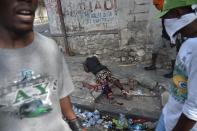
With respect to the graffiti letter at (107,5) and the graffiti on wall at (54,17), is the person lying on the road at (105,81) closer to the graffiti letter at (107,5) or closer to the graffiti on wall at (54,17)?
the graffiti letter at (107,5)

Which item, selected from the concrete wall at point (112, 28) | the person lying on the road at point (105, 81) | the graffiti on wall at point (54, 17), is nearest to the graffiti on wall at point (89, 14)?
the concrete wall at point (112, 28)

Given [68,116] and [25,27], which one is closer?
[25,27]

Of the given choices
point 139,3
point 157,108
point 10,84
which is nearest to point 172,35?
point 10,84

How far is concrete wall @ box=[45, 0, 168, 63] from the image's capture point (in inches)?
308

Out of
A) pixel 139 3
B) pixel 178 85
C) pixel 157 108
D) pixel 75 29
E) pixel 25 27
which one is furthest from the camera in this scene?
pixel 75 29

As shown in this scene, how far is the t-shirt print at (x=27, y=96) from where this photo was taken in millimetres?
2043

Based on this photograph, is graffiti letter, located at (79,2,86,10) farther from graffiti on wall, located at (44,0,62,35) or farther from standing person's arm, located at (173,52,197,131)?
standing person's arm, located at (173,52,197,131)

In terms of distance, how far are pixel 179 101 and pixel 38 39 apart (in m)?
1.05

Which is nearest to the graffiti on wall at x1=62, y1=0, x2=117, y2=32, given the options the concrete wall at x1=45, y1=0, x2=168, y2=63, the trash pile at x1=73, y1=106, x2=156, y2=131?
the concrete wall at x1=45, y1=0, x2=168, y2=63

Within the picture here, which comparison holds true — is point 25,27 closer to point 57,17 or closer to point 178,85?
point 178,85

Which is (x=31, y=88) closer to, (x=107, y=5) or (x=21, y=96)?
(x=21, y=96)

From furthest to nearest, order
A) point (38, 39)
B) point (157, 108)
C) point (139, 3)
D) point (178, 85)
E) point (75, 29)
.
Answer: point (75, 29), point (139, 3), point (157, 108), point (178, 85), point (38, 39)

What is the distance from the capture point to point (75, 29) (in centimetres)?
883

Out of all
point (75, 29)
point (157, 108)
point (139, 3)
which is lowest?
point (157, 108)
